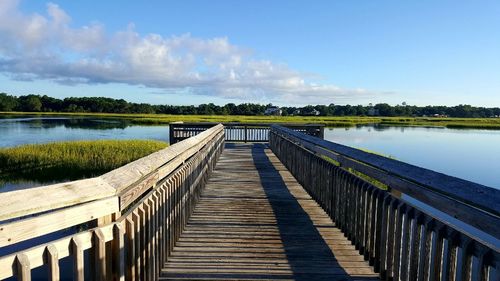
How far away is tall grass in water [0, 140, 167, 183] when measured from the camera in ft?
52.4

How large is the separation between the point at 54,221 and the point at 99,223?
0.38m

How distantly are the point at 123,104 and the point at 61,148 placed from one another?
104 m

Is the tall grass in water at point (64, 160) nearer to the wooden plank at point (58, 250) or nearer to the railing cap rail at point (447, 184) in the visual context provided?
the railing cap rail at point (447, 184)

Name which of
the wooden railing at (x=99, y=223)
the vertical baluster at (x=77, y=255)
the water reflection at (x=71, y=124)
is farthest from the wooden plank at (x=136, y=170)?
the water reflection at (x=71, y=124)

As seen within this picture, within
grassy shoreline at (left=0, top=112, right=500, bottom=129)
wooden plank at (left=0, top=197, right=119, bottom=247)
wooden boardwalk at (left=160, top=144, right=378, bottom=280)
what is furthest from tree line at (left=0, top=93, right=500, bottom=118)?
wooden plank at (left=0, top=197, right=119, bottom=247)

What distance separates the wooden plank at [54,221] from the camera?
1.54 metres

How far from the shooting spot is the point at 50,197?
1.76 m

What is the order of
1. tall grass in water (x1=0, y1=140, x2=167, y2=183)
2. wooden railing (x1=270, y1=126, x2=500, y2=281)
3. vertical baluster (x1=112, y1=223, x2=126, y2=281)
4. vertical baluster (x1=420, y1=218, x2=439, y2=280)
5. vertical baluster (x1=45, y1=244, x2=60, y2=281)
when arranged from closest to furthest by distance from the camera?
vertical baluster (x1=45, y1=244, x2=60, y2=281), wooden railing (x1=270, y1=126, x2=500, y2=281), vertical baluster (x1=112, y1=223, x2=126, y2=281), vertical baluster (x1=420, y1=218, x2=439, y2=280), tall grass in water (x1=0, y1=140, x2=167, y2=183)

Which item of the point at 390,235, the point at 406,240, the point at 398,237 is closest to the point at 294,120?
the point at 390,235

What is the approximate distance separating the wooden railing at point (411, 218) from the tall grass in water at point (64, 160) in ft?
44.2

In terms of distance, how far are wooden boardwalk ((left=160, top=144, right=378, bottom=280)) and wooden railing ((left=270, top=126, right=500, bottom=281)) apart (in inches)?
10.5

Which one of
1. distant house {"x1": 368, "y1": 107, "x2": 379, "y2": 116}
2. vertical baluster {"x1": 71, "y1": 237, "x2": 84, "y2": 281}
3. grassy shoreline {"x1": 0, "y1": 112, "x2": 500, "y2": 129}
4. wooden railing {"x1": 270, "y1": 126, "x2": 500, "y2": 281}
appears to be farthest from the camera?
distant house {"x1": 368, "y1": 107, "x2": 379, "y2": 116}

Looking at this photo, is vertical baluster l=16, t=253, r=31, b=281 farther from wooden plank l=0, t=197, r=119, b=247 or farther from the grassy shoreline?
the grassy shoreline

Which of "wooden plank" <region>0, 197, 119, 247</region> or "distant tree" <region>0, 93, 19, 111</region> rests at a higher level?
"distant tree" <region>0, 93, 19, 111</region>
